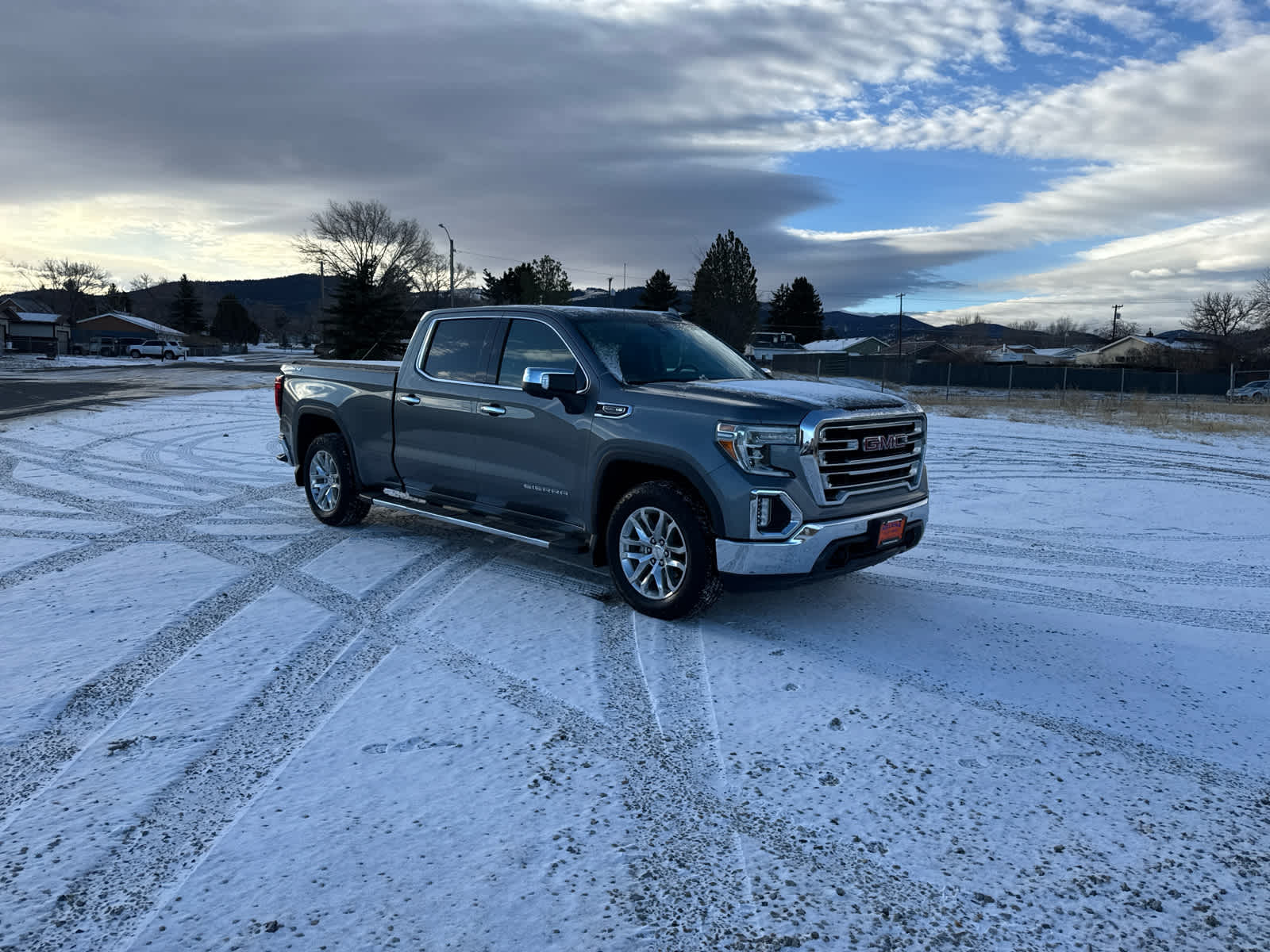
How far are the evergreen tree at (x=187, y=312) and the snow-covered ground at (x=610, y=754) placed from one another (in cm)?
11495

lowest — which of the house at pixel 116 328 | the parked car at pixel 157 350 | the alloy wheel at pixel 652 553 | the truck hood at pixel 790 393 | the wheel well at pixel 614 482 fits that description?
the alloy wheel at pixel 652 553

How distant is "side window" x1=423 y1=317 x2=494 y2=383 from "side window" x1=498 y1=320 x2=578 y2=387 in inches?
9.4

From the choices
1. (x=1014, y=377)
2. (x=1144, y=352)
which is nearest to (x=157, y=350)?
(x=1014, y=377)

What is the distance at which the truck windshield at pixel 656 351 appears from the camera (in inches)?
225

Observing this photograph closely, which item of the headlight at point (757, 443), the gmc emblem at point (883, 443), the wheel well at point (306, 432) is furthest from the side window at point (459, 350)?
the gmc emblem at point (883, 443)

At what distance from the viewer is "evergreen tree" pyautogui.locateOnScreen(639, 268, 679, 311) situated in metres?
81.9

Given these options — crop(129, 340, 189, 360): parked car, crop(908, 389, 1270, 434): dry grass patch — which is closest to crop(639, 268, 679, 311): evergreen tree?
crop(129, 340, 189, 360): parked car

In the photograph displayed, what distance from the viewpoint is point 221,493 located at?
9086 millimetres

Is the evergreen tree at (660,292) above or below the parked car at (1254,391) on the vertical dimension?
above

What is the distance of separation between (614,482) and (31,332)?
9831cm

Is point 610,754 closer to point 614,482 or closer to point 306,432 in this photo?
point 614,482

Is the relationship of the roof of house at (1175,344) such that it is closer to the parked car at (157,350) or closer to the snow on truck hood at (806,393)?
the snow on truck hood at (806,393)

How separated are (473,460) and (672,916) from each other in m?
4.17

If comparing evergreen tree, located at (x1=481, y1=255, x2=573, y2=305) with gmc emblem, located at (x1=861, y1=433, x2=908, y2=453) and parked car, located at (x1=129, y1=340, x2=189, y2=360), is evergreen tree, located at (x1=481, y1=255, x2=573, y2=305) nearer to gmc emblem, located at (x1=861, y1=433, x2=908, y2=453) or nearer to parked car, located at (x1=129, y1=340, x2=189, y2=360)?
parked car, located at (x1=129, y1=340, x2=189, y2=360)
